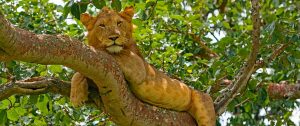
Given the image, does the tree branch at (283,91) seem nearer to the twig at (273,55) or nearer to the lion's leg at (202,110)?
the twig at (273,55)

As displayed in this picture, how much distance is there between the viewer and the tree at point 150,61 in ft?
13.0

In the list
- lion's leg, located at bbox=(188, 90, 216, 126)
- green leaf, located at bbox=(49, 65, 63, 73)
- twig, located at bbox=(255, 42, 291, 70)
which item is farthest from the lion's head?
green leaf, located at bbox=(49, 65, 63, 73)

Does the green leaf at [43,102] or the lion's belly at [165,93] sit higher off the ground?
the lion's belly at [165,93]

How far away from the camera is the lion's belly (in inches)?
187

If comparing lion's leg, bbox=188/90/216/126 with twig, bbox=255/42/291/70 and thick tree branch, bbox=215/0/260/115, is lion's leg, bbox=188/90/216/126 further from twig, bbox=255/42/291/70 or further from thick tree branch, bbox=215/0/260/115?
twig, bbox=255/42/291/70

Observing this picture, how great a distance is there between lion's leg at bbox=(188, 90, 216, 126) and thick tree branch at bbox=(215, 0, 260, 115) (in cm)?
20

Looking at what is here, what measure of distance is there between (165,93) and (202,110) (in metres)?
0.48

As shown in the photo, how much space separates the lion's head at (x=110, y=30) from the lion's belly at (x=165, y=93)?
34 centimetres

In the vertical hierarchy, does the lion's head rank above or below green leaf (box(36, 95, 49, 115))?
above

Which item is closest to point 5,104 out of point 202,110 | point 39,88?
point 39,88

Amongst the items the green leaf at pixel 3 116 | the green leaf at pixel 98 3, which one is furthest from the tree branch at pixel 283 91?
the green leaf at pixel 3 116

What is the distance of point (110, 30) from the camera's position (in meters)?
4.73

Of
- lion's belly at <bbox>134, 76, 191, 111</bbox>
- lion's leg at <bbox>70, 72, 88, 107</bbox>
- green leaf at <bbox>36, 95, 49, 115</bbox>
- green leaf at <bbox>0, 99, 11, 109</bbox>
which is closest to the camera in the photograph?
lion's leg at <bbox>70, 72, 88, 107</bbox>

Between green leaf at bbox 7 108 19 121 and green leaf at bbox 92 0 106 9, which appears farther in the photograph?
green leaf at bbox 7 108 19 121
